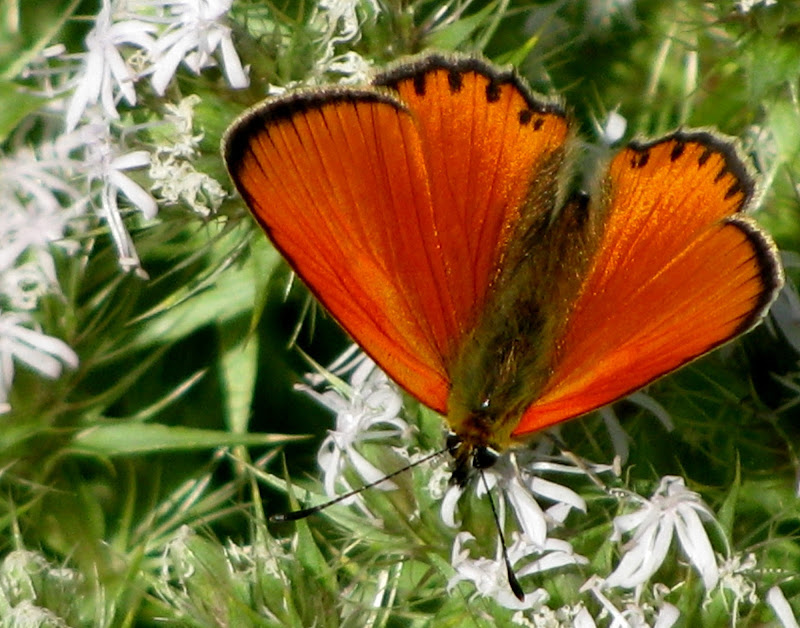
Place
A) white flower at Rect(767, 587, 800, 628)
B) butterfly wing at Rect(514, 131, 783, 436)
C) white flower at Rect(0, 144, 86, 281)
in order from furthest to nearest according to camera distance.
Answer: white flower at Rect(0, 144, 86, 281), white flower at Rect(767, 587, 800, 628), butterfly wing at Rect(514, 131, 783, 436)

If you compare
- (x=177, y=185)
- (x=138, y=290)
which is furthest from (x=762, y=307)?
(x=138, y=290)

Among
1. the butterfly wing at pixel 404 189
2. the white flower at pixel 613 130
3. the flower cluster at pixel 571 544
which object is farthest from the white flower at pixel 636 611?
the white flower at pixel 613 130

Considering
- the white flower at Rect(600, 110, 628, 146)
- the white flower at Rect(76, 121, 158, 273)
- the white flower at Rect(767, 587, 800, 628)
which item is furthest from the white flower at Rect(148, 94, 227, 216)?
the white flower at Rect(767, 587, 800, 628)

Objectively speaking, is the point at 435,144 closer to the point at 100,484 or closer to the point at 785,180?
the point at 785,180

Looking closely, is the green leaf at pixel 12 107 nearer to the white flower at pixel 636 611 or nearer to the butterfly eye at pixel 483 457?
Answer: the butterfly eye at pixel 483 457

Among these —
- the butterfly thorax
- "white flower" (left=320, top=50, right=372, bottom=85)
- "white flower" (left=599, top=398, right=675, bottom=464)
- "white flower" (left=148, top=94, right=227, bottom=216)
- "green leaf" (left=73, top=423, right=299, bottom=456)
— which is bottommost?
"green leaf" (left=73, top=423, right=299, bottom=456)

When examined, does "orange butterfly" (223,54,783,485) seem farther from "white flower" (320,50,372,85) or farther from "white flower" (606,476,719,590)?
"white flower" (606,476,719,590)

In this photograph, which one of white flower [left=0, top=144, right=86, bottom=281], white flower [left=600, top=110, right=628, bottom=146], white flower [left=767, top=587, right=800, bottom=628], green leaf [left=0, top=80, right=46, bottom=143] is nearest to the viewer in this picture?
white flower [left=767, top=587, right=800, bottom=628]
